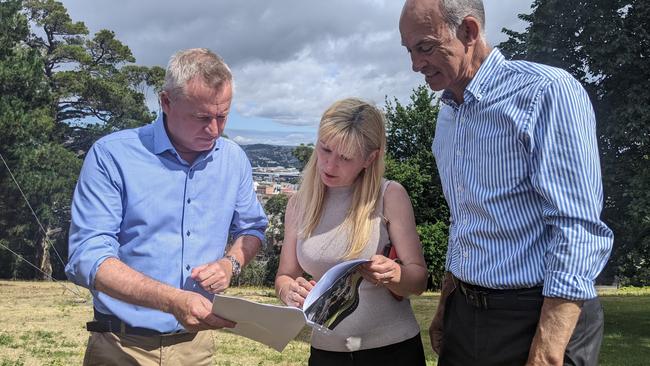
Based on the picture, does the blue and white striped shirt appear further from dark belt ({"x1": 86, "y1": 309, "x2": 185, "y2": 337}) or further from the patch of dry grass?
the patch of dry grass

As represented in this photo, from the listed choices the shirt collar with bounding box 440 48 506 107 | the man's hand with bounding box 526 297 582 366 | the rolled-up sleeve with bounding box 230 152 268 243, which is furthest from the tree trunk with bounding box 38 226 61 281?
the man's hand with bounding box 526 297 582 366

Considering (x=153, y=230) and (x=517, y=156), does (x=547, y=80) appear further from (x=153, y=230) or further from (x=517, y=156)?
(x=153, y=230)

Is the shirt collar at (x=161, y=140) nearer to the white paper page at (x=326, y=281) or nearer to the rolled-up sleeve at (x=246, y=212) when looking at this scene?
the rolled-up sleeve at (x=246, y=212)

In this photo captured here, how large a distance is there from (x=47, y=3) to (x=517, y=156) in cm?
4198

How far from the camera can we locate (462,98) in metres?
2.40

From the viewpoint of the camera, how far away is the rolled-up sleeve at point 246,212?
2.93m

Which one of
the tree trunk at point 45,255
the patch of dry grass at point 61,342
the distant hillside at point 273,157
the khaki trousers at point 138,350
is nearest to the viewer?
the khaki trousers at point 138,350

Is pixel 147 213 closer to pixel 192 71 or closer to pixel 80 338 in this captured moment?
pixel 192 71

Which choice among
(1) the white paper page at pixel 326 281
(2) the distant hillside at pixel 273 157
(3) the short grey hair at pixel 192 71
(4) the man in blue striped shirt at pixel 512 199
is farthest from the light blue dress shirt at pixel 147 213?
(2) the distant hillside at pixel 273 157

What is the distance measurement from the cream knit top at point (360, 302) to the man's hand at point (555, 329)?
31.4 inches

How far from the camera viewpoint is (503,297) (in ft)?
7.13

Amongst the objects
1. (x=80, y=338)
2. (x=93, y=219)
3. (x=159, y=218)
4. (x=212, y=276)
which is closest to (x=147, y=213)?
(x=159, y=218)

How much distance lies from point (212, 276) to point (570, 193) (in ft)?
4.40

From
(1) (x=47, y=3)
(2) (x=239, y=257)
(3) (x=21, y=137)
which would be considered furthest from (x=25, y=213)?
(2) (x=239, y=257)
